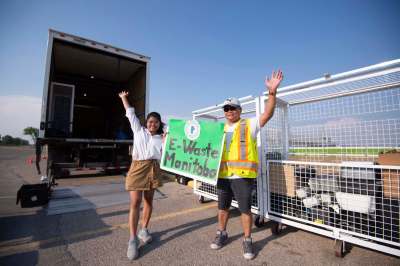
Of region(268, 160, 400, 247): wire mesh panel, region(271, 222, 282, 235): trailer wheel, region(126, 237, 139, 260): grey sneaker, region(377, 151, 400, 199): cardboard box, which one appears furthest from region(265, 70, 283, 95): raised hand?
region(126, 237, 139, 260): grey sneaker

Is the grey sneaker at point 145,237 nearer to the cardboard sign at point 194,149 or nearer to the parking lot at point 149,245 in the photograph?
the parking lot at point 149,245

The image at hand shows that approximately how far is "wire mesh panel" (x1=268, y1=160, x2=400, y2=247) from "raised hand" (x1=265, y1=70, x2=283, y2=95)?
1.07 metres

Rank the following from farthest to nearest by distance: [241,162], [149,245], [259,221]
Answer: [259,221] < [149,245] < [241,162]

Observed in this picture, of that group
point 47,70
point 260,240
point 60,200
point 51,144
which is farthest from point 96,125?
point 260,240

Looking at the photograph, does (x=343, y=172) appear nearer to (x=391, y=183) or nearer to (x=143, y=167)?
Result: (x=391, y=183)

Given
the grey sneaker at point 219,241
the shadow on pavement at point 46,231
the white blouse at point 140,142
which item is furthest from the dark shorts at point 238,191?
the shadow on pavement at point 46,231

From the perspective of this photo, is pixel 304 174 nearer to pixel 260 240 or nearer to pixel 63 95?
pixel 260 240

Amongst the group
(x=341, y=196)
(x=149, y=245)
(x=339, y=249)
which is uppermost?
(x=341, y=196)

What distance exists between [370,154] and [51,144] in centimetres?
744

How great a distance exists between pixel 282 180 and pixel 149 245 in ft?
6.53

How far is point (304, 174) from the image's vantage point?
2.72m

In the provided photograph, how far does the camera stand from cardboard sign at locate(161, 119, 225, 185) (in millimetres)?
2578

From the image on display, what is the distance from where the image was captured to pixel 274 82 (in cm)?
230

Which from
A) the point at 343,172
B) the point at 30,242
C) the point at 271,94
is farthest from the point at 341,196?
the point at 30,242
